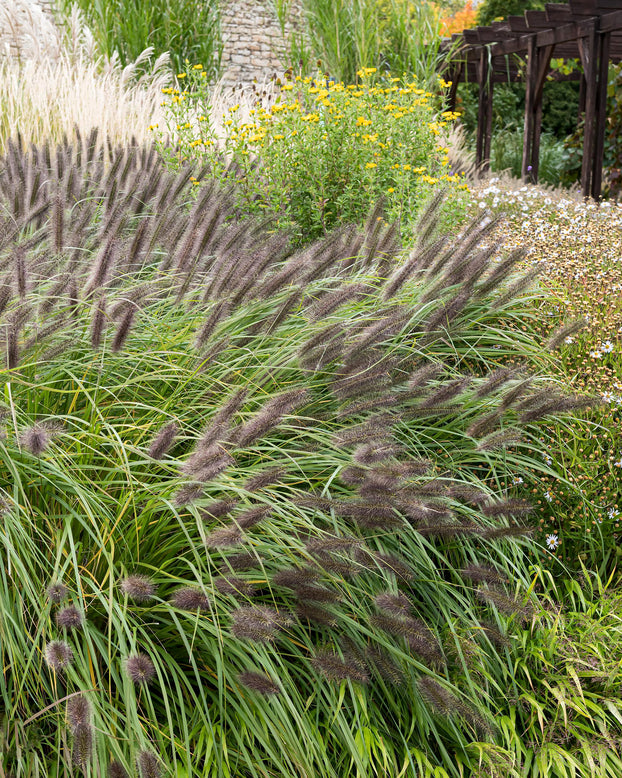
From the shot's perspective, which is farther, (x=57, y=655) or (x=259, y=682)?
(x=259, y=682)

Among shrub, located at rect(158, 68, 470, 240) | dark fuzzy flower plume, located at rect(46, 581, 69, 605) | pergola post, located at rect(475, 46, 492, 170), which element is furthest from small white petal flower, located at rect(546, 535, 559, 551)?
pergola post, located at rect(475, 46, 492, 170)

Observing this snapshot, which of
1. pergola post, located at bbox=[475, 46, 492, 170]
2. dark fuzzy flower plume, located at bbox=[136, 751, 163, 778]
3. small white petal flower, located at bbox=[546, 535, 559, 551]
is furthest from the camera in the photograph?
pergola post, located at bbox=[475, 46, 492, 170]

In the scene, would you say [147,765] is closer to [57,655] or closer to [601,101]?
[57,655]

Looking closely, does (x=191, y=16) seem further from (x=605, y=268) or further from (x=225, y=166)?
(x=605, y=268)

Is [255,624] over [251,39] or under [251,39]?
under

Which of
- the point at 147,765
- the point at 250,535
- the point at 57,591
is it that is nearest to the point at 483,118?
the point at 250,535

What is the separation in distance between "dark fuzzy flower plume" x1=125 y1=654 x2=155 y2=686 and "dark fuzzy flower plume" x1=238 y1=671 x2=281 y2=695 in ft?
0.58

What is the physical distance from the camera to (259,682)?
1.40 meters

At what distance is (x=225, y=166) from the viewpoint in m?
4.80

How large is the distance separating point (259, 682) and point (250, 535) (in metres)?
0.36

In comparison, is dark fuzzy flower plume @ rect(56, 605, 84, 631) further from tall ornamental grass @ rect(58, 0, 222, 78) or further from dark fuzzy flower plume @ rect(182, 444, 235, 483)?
tall ornamental grass @ rect(58, 0, 222, 78)

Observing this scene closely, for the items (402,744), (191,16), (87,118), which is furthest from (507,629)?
(191,16)

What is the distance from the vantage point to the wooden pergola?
360 inches

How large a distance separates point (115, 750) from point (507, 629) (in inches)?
38.0
